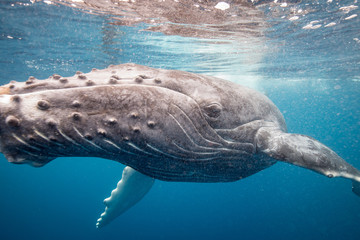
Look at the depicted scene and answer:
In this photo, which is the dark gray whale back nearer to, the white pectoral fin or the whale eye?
the whale eye


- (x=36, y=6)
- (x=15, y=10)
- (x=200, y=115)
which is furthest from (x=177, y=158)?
(x=15, y=10)

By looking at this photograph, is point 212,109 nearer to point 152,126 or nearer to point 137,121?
point 152,126

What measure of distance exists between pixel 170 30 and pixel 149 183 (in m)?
12.7

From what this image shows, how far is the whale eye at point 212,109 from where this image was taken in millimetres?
3822

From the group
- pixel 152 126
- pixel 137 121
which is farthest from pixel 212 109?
pixel 137 121

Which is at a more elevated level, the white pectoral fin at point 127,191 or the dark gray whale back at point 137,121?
the dark gray whale back at point 137,121

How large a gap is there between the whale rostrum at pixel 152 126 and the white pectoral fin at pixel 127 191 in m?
4.17

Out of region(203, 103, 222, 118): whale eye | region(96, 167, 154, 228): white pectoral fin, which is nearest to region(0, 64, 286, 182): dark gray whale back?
region(203, 103, 222, 118): whale eye

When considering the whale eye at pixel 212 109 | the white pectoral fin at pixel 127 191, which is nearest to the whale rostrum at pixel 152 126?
the whale eye at pixel 212 109

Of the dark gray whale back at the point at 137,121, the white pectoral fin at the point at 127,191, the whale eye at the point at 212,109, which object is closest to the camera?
the dark gray whale back at the point at 137,121

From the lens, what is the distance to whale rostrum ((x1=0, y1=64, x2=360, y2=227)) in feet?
8.51

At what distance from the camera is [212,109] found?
3.83 m

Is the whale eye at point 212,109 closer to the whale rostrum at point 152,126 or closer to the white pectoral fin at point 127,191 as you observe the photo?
the whale rostrum at point 152,126

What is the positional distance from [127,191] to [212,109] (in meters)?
6.25
